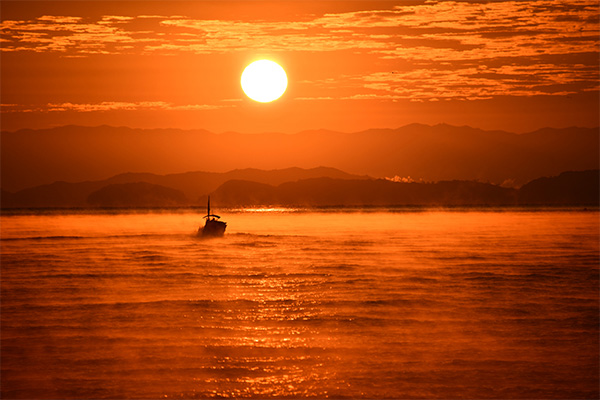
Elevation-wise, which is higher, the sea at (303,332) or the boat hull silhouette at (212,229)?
the boat hull silhouette at (212,229)

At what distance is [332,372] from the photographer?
18688mm

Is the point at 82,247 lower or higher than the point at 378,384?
higher

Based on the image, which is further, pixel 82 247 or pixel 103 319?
pixel 82 247

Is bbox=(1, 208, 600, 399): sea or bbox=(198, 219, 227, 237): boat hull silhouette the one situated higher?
bbox=(198, 219, 227, 237): boat hull silhouette

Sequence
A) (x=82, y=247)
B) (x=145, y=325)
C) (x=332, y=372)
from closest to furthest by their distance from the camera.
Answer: (x=332, y=372), (x=145, y=325), (x=82, y=247)

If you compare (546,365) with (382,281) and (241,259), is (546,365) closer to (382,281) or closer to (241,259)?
(382,281)

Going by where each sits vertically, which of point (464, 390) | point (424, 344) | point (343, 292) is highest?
point (343, 292)

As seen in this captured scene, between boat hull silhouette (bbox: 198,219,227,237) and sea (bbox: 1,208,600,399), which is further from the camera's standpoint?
boat hull silhouette (bbox: 198,219,227,237)

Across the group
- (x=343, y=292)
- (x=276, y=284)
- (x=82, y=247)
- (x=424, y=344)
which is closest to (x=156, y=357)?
(x=424, y=344)

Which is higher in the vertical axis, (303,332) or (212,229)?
(212,229)

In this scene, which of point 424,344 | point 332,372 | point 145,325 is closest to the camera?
point 332,372

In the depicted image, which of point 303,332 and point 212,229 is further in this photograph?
point 212,229

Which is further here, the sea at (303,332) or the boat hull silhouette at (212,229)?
the boat hull silhouette at (212,229)

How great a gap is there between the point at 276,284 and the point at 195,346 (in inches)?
731
